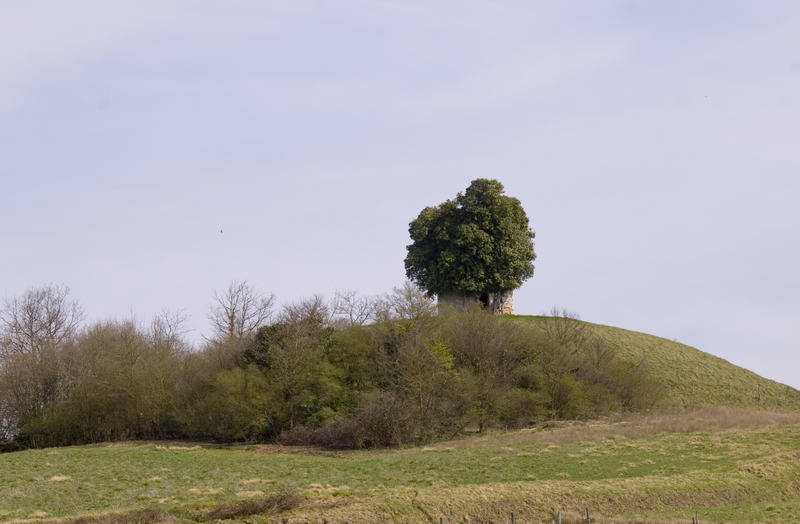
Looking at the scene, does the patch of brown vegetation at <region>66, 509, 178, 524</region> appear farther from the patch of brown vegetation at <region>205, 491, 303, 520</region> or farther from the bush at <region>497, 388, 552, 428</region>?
the bush at <region>497, 388, 552, 428</region>

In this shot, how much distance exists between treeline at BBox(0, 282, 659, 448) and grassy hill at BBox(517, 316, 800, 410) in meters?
7.92

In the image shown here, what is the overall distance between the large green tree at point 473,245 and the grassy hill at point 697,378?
5196 millimetres

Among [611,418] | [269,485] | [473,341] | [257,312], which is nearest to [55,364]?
[257,312]

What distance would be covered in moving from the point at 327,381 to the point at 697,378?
117 ft

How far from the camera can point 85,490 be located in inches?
1288

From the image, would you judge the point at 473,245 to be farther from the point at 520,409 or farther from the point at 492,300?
the point at 520,409

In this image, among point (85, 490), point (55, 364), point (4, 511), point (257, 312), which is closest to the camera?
point (4, 511)

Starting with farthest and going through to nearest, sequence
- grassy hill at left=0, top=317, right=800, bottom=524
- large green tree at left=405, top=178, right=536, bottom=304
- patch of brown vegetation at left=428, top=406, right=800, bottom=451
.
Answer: large green tree at left=405, top=178, right=536, bottom=304 → patch of brown vegetation at left=428, top=406, right=800, bottom=451 → grassy hill at left=0, top=317, right=800, bottom=524

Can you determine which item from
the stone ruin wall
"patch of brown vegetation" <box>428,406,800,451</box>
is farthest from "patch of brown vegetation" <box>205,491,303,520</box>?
the stone ruin wall

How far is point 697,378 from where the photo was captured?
74312 mm

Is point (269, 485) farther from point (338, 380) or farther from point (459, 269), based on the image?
point (459, 269)

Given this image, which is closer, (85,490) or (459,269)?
(85,490)

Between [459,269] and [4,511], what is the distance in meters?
53.7

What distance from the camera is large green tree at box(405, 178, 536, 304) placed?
7794 cm
